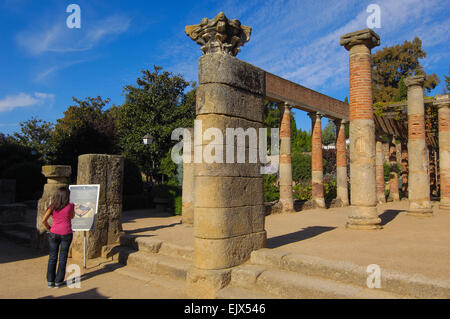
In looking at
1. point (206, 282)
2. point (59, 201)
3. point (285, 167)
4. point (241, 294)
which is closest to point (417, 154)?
point (285, 167)

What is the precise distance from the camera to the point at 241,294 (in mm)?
4039

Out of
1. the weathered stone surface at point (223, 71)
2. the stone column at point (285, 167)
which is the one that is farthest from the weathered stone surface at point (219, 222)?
the stone column at point (285, 167)

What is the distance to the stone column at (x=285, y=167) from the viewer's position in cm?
1348

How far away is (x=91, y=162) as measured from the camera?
6.86 meters

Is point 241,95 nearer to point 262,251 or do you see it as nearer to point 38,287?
point 262,251

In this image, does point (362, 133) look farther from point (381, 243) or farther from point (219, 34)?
point (219, 34)

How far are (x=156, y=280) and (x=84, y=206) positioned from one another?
2.16 metres

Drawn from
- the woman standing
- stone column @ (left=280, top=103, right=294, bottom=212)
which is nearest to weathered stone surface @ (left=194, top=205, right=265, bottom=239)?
the woman standing

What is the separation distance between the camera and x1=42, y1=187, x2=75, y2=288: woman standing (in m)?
5.08

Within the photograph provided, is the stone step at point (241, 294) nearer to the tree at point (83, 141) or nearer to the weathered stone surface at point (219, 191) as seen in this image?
the weathered stone surface at point (219, 191)

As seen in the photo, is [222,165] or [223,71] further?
[223,71]

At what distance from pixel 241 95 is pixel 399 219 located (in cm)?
799
